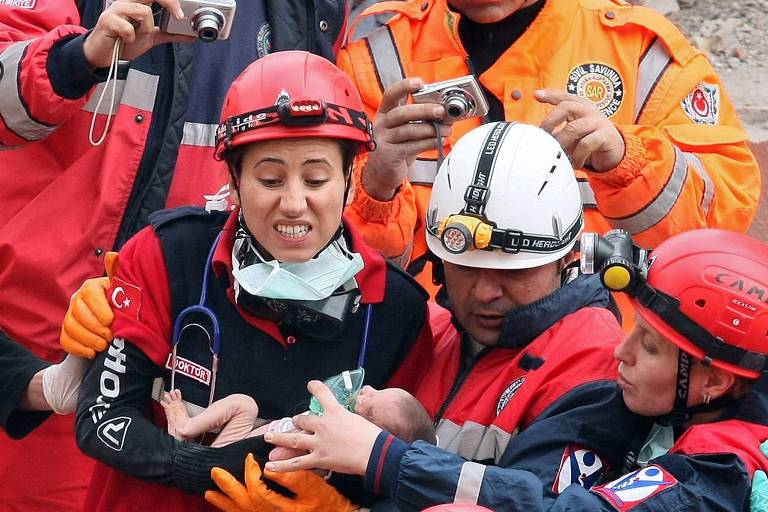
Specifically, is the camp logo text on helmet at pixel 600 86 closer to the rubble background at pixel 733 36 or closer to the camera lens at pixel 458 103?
the camera lens at pixel 458 103

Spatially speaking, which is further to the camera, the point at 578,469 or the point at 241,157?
the point at 241,157

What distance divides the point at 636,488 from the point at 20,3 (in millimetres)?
2820

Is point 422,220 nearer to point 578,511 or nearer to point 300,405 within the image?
A: point 300,405

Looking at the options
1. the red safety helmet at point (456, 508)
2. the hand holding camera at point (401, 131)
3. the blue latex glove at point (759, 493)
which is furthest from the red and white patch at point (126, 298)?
the blue latex glove at point (759, 493)

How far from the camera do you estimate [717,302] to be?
11.4ft

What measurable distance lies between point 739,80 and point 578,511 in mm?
4882

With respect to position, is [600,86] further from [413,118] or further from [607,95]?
[413,118]

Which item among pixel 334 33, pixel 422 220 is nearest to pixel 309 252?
pixel 422 220

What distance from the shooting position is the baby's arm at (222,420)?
379cm

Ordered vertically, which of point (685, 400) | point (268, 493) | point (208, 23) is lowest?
point (268, 493)

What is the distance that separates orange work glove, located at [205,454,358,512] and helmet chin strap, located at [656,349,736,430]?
96 cm

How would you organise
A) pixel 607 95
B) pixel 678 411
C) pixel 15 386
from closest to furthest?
pixel 678 411, pixel 15 386, pixel 607 95

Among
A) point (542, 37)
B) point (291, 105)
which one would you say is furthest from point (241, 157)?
point (542, 37)

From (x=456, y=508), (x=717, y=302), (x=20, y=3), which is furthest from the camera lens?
(x=20, y=3)
